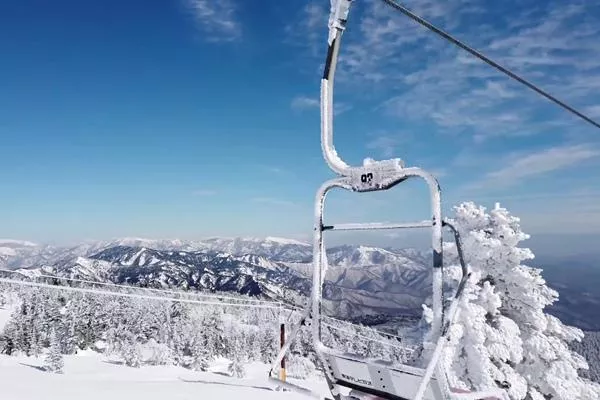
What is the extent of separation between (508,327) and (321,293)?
573 inches

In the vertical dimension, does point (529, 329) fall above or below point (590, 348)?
above

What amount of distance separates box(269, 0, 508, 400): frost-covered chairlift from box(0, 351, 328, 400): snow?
3986 mm

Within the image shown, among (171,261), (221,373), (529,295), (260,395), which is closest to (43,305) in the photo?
(221,373)

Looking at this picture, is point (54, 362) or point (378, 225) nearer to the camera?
point (378, 225)

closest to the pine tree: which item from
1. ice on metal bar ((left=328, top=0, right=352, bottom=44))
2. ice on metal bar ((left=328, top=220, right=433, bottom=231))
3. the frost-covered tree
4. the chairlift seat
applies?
the chairlift seat

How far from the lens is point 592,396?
60.3 feet

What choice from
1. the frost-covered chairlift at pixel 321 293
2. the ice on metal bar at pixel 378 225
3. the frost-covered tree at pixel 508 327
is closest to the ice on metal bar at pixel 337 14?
the frost-covered chairlift at pixel 321 293

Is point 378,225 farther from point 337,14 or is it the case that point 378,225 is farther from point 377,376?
point 337,14

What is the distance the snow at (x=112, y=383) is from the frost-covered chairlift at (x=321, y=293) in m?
3.99

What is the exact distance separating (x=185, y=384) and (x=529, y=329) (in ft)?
47.7

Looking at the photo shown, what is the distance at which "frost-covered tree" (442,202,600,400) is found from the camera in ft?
53.7

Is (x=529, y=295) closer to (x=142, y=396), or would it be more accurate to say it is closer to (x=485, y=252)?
(x=485, y=252)

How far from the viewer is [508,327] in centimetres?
1703

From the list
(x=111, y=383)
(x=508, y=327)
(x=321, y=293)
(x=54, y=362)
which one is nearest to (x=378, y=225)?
(x=321, y=293)
